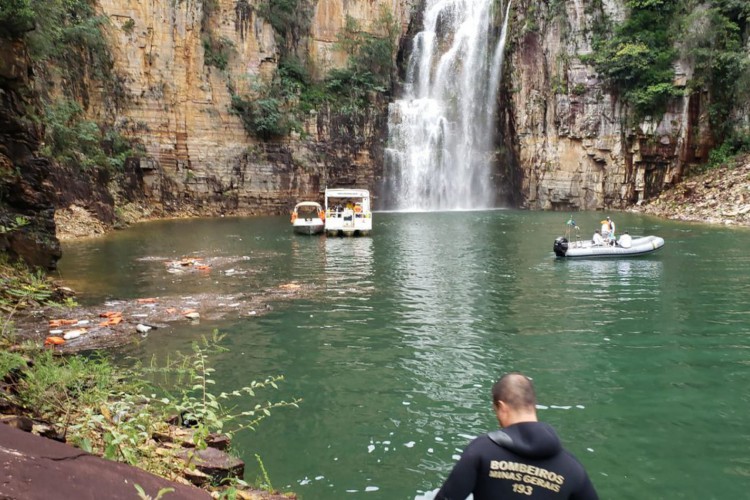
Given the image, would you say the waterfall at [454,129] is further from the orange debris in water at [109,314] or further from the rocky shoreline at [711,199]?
the orange debris in water at [109,314]

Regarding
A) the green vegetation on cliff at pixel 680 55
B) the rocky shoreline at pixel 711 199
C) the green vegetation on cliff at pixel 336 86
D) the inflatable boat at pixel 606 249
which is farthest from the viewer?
the green vegetation on cliff at pixel 336 86

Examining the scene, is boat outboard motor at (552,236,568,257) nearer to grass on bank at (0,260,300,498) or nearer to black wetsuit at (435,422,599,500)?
grass on bank at (0,260,300,498)

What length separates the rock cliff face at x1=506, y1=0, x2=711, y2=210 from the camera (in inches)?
1578

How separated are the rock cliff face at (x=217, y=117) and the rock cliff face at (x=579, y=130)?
13.2 meters

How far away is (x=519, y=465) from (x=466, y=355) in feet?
22.1

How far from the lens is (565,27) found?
142 ft

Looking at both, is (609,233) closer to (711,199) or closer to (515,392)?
(711,199)

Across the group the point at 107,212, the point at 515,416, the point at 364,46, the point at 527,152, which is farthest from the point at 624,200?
the point at 515,416

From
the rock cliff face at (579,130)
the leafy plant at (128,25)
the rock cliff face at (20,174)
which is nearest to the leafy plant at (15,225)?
the rock cliff face at (20,174)

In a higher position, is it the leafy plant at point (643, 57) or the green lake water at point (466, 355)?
the leafy plant at point (643, 57)

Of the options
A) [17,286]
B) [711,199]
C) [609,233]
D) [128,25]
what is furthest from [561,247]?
[128,25]

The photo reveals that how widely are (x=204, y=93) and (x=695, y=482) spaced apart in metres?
43.5

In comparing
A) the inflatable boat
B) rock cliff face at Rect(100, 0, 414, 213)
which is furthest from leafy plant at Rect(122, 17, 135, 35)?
the inflatable boat

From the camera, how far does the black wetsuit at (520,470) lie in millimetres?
2752
